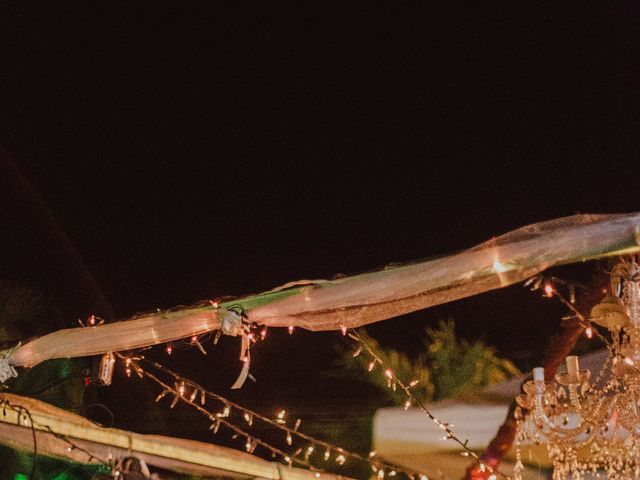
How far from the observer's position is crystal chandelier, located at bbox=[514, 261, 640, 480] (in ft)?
13.1

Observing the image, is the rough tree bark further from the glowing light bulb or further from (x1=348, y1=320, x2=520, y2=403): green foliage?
(x1=348, y1=320, x2=520, y2=403): green foliage

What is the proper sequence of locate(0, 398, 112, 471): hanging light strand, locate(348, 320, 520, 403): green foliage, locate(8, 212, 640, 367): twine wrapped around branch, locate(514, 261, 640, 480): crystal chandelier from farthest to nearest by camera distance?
1. locate(348, 320, 520, 403): green foliage
2. locate(0, 398, 112, 471): hanging light strand
3. locate(514, 261, 640, 480): crystal chandelier
4. locate(8, 212, 640, 367): twine wrapped around branch

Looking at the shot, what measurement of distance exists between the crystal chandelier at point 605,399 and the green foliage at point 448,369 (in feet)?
13.3

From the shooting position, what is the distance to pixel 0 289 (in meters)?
7.71

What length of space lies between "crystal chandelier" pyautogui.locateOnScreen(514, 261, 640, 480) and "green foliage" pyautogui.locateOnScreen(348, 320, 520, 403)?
4.06 m

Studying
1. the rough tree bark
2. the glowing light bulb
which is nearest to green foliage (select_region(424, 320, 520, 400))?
the rough tree bark

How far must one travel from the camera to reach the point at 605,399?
448cm

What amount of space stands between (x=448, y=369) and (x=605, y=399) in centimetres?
521

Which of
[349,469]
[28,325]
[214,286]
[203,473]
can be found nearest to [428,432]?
[349,469]

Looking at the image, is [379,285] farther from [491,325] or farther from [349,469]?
[491,325]

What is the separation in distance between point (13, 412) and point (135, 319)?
1.82 meters

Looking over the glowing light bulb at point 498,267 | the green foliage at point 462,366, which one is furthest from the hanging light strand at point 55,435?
the green foliage at point 462,366

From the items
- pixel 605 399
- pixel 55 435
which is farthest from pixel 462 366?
pixel 55 435

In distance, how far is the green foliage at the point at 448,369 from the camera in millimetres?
9430
